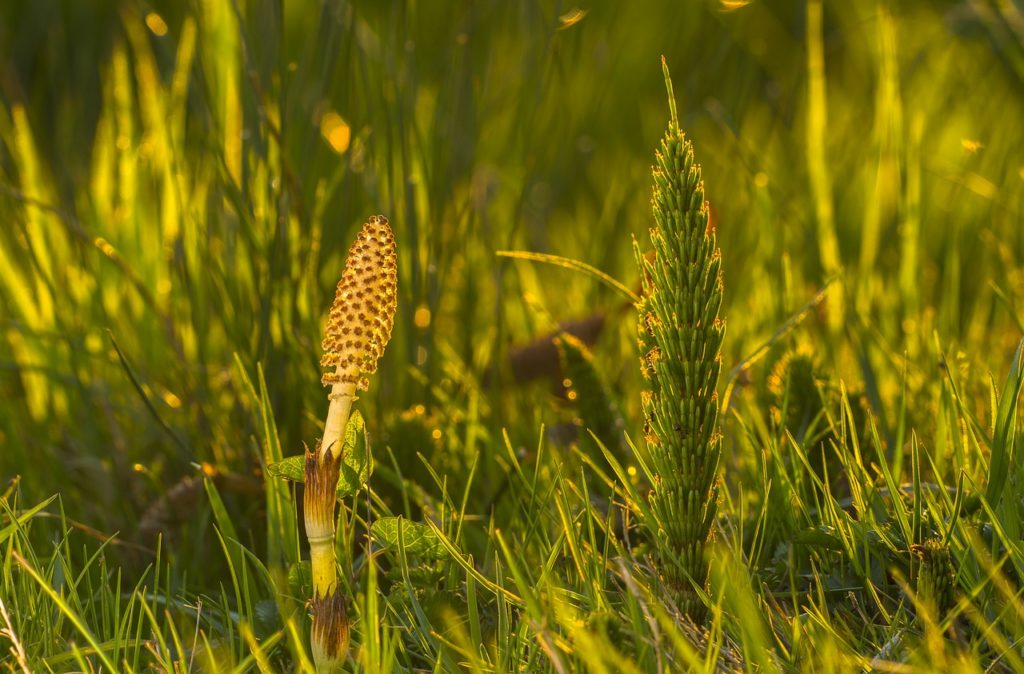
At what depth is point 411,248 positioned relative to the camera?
1625 mm

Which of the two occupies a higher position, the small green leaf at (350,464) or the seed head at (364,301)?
the seed head at (364,301)

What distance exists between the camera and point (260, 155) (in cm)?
154

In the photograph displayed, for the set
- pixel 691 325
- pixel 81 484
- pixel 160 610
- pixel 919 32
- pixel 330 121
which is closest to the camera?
pixel 691 325

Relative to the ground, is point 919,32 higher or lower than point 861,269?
higher

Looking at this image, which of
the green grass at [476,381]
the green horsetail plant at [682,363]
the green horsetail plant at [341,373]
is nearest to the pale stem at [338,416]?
the green horsetail plant at [341,373]

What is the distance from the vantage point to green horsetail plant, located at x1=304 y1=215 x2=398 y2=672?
884mm

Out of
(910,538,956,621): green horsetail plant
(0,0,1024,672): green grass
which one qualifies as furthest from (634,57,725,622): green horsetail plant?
(910,538,956,621): green horsetail plant

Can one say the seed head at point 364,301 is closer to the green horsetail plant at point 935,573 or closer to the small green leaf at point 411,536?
the small green leaf at point 411,536

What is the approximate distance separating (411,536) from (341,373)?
237 millimetres

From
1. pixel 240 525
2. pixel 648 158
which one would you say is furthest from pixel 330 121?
pixel 240 525

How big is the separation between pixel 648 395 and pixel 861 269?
3.46 feet

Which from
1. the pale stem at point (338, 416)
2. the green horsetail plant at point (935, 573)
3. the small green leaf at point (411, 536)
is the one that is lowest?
the green horsetail plant at point (935, 573)

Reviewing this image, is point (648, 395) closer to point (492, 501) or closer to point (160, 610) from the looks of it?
point (492, 501)

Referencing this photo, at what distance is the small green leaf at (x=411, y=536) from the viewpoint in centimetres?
107
